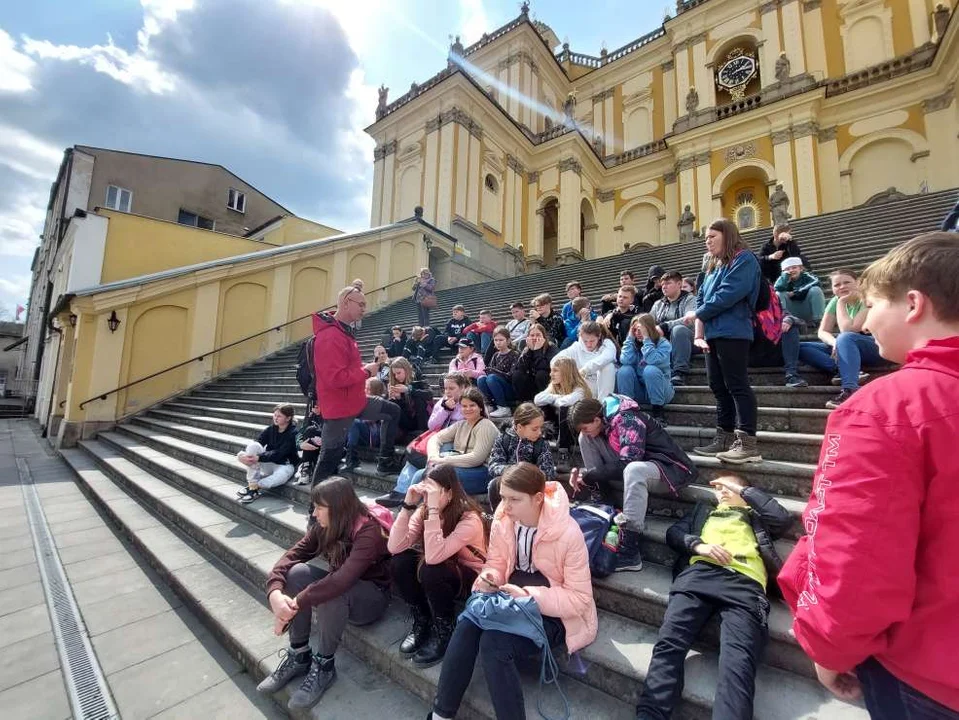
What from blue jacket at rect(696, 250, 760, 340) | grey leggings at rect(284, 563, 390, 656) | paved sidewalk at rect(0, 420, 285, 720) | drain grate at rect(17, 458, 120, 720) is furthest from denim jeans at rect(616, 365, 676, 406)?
drain grate at rect(17, 458, 120, 720)

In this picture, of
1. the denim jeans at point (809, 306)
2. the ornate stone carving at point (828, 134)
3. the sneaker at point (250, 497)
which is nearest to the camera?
the sneaker at point (250, 497)

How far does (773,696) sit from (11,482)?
8.92 meters

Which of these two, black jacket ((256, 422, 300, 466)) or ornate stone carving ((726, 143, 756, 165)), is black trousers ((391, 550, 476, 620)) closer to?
black jacket ((256, 422, 300, 466))

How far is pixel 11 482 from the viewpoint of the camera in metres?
5.94

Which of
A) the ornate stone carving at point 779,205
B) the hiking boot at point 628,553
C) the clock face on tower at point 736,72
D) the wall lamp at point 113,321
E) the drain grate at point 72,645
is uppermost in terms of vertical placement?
the clock face on tower at point 736,72

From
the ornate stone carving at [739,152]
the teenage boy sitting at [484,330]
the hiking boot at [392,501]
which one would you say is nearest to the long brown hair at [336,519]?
the hiking boot at [392,501]

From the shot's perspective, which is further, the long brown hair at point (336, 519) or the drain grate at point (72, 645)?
the long brown hair at point (336, 519)

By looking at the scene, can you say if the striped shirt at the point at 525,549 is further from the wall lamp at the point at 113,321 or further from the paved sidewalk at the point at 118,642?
the wall lamp at the point at 113,321

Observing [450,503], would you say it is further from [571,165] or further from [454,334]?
[571,165]

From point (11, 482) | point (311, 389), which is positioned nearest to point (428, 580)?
point (311, 389)

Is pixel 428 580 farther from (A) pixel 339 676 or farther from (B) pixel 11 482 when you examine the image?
(B) pixel 11 482

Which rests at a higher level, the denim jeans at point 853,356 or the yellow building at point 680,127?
the yellow building at point 680,127

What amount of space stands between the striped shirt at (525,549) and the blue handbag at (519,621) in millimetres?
259

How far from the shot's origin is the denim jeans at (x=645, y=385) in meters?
3.75
